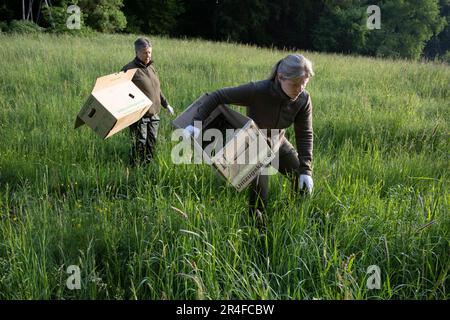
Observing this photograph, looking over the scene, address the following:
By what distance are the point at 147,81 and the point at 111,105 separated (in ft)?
3.02

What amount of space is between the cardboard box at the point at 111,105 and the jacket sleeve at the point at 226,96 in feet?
3.07

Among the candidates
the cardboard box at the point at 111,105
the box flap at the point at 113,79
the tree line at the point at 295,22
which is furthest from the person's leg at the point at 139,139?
the tree line at the point at 295,22

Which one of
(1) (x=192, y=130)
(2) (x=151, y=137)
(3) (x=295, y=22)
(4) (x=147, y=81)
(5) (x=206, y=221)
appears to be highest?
(3) (x=295, y=22)

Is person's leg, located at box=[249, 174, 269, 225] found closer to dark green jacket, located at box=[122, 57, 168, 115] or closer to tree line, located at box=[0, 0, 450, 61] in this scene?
dark green jacket, located at box=[122, 57, 168, 115]

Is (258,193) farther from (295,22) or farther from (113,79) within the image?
(295,22)

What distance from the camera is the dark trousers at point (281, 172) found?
2.99 metres

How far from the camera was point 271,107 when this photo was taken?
300 centimetres

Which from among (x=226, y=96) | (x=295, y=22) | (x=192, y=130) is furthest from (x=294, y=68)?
(x=295, y=22)

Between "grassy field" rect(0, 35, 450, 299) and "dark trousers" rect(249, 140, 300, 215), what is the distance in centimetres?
10

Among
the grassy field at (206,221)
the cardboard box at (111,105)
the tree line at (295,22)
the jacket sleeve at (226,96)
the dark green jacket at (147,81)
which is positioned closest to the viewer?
the grassy field at (206,221)

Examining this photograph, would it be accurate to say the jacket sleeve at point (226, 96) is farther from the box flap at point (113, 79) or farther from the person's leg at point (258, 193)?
the box flap at point (113, 79)

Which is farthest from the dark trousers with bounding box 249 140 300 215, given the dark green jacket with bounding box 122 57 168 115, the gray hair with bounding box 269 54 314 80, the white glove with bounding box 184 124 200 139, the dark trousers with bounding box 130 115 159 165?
the dark green jacket with bounding box 122 57 168 115


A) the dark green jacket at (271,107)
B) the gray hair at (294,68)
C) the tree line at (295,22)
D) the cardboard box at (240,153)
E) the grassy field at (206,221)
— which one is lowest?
the grassy field at (206,221)
